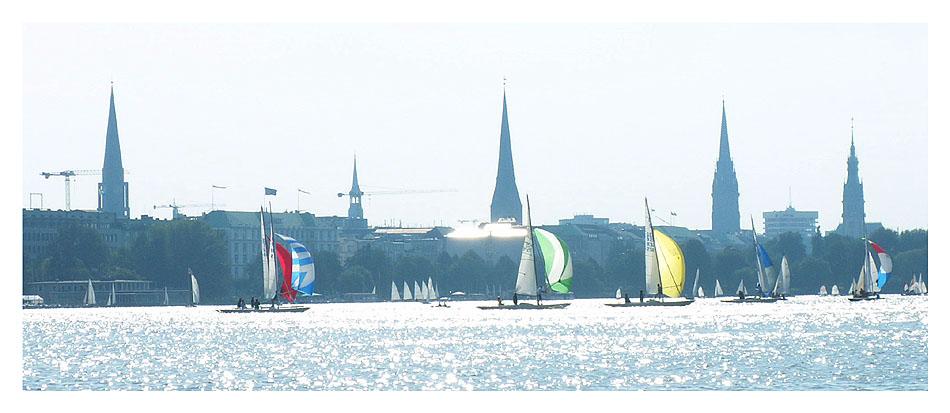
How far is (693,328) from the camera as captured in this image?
8094cm

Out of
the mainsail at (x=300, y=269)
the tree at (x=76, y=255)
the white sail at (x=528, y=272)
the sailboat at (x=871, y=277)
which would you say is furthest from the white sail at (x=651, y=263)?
the tree at (x=76, y=255)

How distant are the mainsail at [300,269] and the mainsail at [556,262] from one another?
1462 centimetres

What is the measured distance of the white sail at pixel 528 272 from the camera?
99.9m

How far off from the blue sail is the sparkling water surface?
1319cm

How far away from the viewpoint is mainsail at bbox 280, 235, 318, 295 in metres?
107

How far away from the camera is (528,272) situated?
100500 millimetres

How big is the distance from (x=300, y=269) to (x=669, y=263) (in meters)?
21.9

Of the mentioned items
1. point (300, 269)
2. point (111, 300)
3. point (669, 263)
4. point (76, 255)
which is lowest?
point (111, 300)

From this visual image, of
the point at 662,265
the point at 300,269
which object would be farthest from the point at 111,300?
the point at 662,265

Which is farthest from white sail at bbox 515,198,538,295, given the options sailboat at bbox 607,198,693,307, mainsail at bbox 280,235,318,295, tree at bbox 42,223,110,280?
tree at bbox 42,223,110,280

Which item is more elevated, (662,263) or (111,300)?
(662,263)

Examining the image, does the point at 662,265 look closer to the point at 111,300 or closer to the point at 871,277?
the point at 871,277

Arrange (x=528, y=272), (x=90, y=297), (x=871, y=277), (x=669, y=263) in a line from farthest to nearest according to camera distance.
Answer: (x=90, y=297), (x=871, y=277), (x=669, y=263), (x=528, y=272)

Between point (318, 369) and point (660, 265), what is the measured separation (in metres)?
50.5
